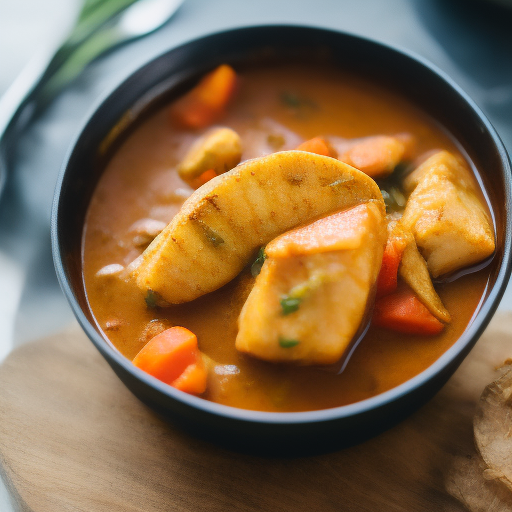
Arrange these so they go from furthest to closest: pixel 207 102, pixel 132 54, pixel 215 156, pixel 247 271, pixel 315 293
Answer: pixel 132 54, pixel 207 102, pixel 215 156, pixel 247 271, pixel 315 293

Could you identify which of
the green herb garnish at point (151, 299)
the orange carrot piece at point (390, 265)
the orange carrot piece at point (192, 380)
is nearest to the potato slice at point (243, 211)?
the green herb garnish at point (151, 299)

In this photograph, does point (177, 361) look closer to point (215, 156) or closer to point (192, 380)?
point (192, 380)

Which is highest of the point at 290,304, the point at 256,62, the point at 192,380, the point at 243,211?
the point at 256,62

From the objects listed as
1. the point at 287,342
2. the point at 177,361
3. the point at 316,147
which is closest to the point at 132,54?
the point at 316,147

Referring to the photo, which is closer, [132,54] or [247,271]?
[247,271]

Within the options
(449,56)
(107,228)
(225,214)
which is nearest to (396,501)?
(225,214)

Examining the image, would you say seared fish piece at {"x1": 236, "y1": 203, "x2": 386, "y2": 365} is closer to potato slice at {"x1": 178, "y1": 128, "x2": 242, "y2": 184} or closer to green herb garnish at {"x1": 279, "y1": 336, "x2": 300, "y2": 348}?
green herb garnish at {"x1": 279, "y1": 336, "x2": 300, "y2": 348}

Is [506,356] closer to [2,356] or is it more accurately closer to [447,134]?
[447,134]
